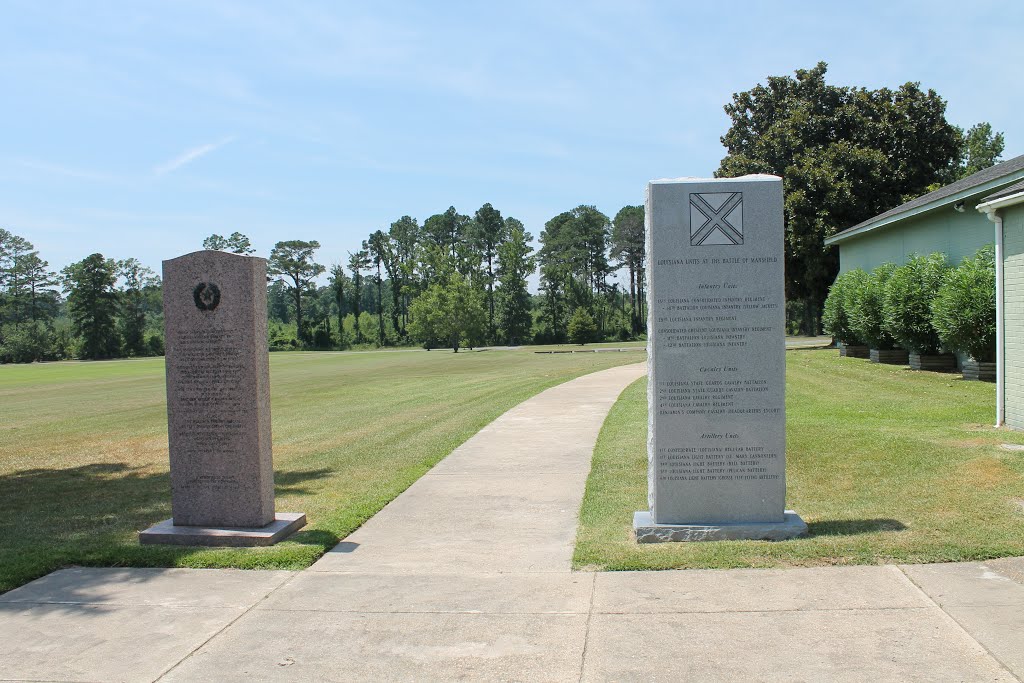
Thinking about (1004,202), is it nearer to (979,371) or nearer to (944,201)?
(979,371)

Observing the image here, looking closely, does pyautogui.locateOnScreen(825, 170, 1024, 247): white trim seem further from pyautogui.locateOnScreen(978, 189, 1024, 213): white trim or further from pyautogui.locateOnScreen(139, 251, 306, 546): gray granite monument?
pyautogui.locateOnScreen(139, 251, 306, 546): gray granite monument

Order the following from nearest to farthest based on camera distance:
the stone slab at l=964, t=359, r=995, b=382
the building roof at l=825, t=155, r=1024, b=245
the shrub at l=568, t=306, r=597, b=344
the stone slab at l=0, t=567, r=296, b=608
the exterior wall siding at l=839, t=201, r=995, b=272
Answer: the stone slab at l=0, t=567, r=296, b=608
the building roof at l=825, t=155, r=1024, b=245
the stone slab at l=964, t=359, r=995, b=382
the exterior wall siding at l=839, t=201, r=995, b=272
the shrub at l=568, t=306, r=597, b=344

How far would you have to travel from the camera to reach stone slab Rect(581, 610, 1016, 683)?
12.9 ft

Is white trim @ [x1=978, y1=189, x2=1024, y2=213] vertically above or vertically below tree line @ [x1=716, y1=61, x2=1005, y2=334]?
below

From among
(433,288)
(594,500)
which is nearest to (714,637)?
(594,500)

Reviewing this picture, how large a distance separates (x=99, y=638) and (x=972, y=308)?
52.2ft

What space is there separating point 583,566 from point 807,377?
15.6 m

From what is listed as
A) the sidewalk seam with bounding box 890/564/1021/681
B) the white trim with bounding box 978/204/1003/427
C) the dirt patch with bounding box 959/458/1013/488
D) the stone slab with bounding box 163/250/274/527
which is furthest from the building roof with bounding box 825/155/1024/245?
the stone slab with bounding box 163/250/274/527

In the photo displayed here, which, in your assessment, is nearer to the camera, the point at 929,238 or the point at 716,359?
the point at 716,359

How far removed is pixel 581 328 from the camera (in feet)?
260

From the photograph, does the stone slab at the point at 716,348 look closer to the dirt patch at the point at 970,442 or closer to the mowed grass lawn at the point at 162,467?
the mowed grass lawn at the point at 162,467

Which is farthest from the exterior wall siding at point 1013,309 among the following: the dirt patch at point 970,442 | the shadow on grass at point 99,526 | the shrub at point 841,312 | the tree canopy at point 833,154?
the tree canopy at point 833,154

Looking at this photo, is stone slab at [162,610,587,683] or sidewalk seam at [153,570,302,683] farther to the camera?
sidewalk seam at [153,570,302,683]

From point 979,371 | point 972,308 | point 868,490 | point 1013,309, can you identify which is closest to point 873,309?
point 979,371
